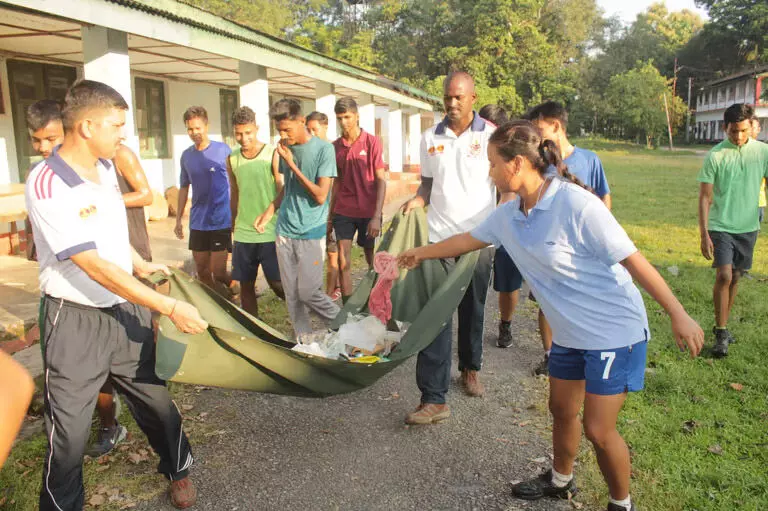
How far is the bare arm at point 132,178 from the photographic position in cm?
401

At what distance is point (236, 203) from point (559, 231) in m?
3.31

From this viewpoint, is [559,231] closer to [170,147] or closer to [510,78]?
[170,147]

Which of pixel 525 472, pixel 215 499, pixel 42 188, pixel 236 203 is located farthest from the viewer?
pixel 236 203

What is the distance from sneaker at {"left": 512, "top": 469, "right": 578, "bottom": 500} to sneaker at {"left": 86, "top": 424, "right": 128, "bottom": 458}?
87.9 inches

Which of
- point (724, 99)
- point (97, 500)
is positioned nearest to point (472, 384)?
point (97, 500)

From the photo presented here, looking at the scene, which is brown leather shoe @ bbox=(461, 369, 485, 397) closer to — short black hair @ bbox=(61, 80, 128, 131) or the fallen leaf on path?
the fallen leaf on path

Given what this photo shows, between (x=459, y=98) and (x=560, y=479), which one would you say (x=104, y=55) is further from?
(x=560, y=479)

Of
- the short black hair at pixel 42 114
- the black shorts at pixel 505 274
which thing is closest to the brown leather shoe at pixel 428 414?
the black shorts at pixel 505 274

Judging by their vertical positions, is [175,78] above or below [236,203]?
above

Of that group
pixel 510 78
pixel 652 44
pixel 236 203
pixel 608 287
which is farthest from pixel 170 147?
pixel 652 44

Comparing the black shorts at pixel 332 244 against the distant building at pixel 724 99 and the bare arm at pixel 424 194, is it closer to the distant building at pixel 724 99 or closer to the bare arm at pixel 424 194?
the bare arm at pixel 424 194

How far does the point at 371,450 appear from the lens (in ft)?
11.5

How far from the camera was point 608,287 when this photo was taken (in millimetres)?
2559

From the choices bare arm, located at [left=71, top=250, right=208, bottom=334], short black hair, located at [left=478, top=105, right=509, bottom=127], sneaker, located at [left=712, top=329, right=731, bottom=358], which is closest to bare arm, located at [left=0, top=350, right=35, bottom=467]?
bare arm, located at [left=71, top=250, right=208, bottom=334]
